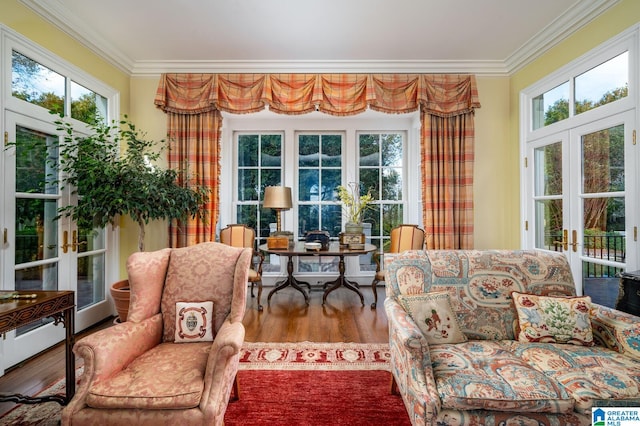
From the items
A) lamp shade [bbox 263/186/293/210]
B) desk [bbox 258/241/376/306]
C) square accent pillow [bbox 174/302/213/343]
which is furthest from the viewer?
lamp shade [bbox 263/186/293/210]

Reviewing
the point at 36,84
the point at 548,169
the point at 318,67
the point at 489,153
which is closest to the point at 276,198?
the point at 318,67

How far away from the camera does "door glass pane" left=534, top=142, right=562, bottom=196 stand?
3061mm

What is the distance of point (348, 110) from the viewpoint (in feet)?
12.0

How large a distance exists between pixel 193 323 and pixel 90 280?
2.14 meters

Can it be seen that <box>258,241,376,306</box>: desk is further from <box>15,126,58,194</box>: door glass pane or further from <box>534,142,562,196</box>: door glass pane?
Result: <box>15,126,58,194</box>: door glass pane

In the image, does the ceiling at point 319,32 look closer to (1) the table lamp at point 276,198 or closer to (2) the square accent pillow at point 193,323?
(1) the table lamp at point 276,198

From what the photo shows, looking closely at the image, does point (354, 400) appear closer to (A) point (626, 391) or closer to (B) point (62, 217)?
(A) point (626, 391)

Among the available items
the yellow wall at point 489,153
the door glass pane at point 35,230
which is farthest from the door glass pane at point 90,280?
the door glass pane at point 35,230

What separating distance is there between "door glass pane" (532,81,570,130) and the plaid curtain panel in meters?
0.63

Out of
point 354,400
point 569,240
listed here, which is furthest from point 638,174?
point 354,400

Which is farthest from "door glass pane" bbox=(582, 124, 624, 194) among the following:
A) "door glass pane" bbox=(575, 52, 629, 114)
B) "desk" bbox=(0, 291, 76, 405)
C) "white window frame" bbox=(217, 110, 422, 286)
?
"desk" bbox=(0, 291, 76, 405)

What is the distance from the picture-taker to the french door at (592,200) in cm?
238

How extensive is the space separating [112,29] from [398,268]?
352 centimetres

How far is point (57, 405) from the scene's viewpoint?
1910 mm
